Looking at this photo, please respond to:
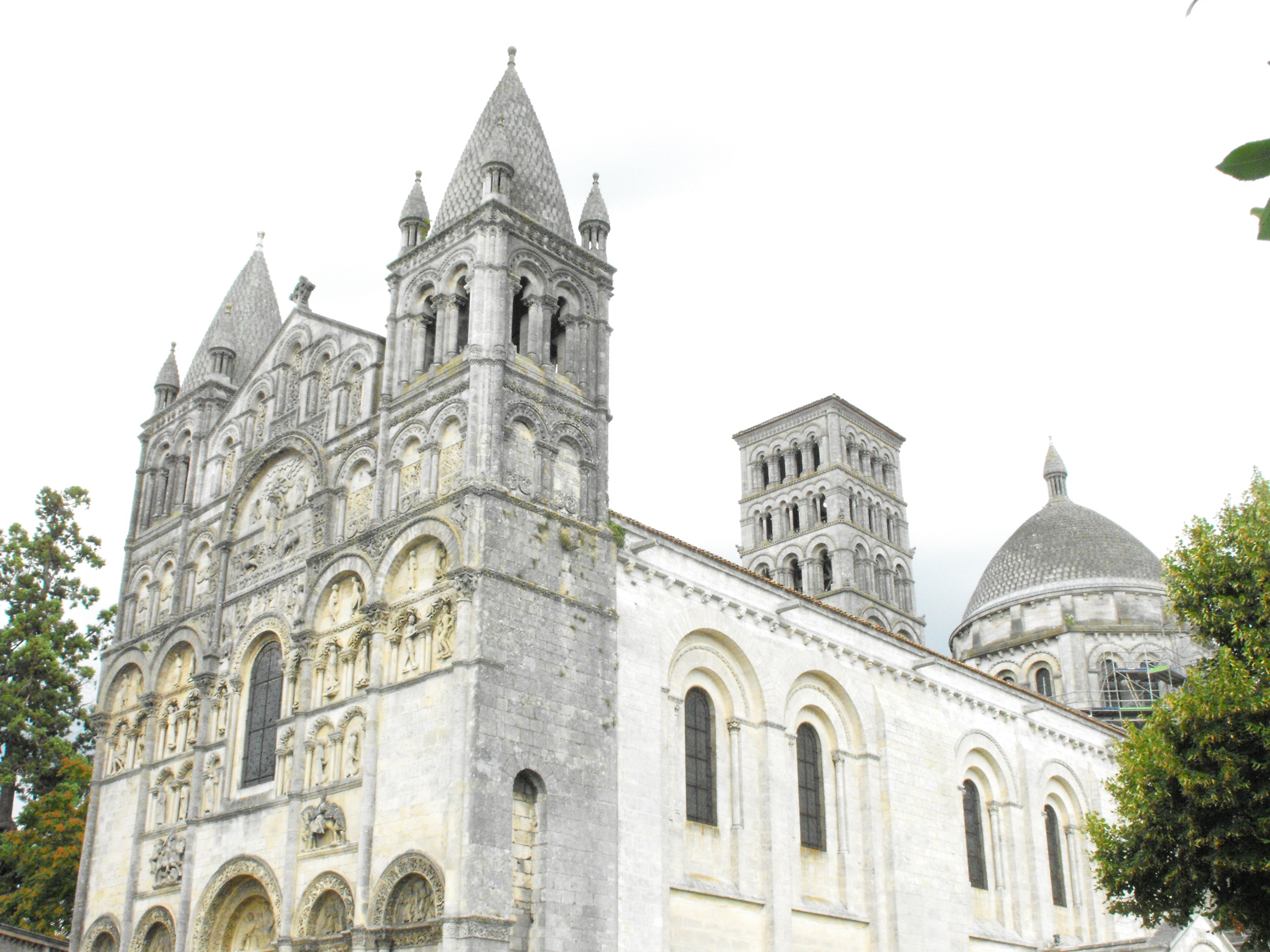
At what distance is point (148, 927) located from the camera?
27844mm

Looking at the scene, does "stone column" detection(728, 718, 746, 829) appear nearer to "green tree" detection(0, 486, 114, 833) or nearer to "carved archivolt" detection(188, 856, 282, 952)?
"carved archivolt" detection(188, 856, 282, 952)

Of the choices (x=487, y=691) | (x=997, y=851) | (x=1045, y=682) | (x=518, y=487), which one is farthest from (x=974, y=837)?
(x=1045, y=682)

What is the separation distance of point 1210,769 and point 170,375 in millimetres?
28994

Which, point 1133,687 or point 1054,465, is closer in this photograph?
point 1133,687

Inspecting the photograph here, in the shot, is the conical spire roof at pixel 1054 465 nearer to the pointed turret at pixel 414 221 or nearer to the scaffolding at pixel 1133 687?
the scaffolding at pixel 1133 687

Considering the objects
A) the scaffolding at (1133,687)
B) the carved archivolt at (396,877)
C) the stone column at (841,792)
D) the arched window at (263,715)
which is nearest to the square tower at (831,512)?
the scaffolding at (1133,687)

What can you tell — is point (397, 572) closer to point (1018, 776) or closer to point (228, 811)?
point (228, 811)

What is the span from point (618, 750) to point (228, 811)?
29.8ft

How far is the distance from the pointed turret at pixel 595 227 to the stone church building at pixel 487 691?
7 cm

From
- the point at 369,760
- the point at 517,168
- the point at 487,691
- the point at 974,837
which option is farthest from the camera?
the point at 974,837

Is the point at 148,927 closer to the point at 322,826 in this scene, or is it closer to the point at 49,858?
the point at 322,826

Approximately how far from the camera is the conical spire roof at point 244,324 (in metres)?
34.9

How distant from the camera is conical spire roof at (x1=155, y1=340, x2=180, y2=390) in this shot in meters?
35.6

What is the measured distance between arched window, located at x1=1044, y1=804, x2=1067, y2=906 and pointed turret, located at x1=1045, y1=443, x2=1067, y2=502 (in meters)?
28.4
